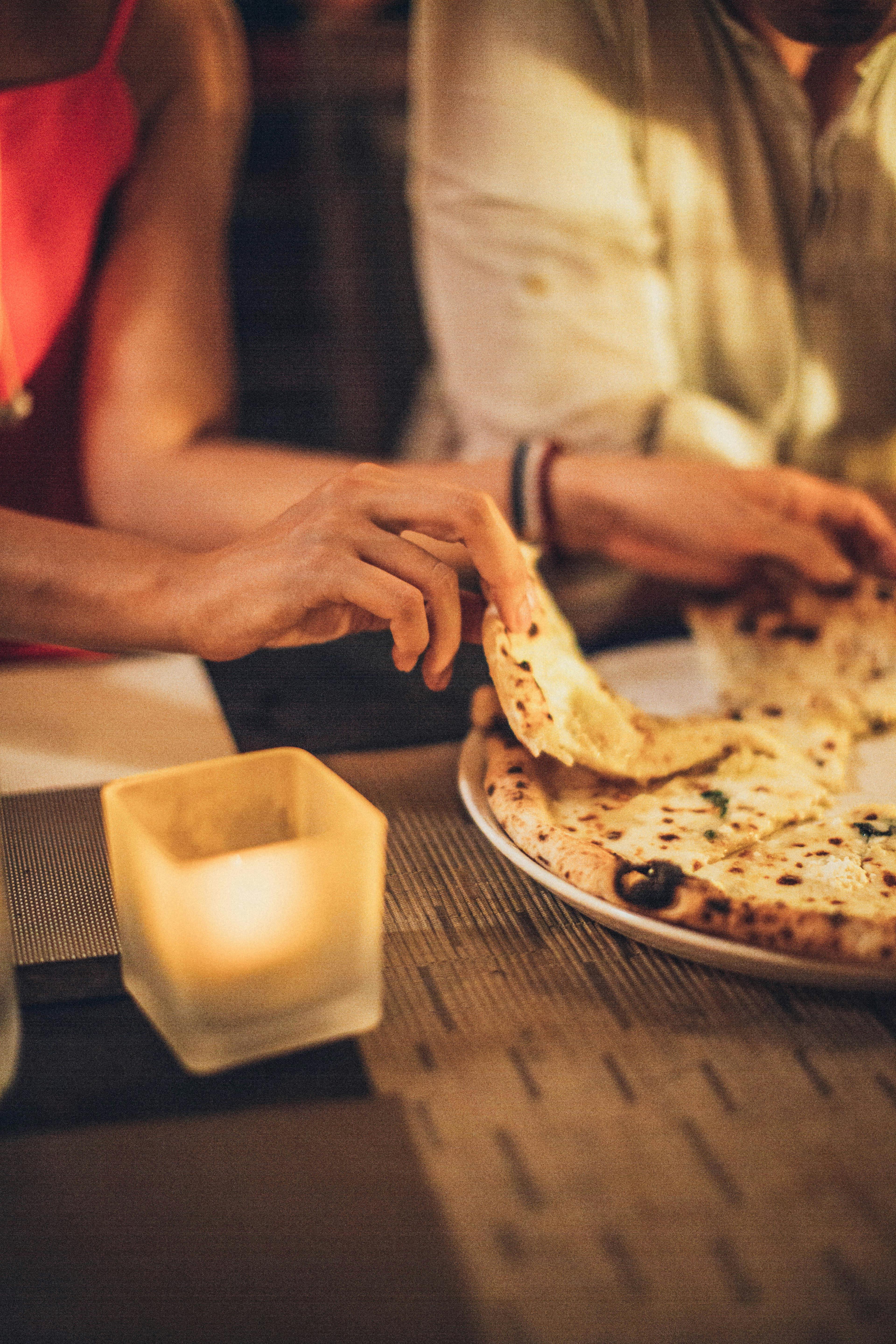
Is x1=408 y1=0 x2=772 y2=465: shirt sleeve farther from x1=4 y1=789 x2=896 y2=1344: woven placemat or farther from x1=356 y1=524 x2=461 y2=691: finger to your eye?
x1=4 y1=789 x2=896 y2=1344: woven placemat

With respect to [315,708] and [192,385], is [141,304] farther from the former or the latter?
[315,708]

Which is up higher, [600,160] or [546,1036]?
[600,160]

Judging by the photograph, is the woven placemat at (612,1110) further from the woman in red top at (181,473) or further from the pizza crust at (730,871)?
the woman in red top at (181,473)

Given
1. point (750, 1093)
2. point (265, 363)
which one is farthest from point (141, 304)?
point (265, 363)

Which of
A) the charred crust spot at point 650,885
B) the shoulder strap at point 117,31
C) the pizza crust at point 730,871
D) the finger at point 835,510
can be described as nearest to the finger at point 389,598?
the pizza crust at point 730,871

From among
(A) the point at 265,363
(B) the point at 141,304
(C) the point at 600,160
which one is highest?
(C) the point at 600,160

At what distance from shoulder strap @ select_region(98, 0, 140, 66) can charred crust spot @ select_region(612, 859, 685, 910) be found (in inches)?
45.9

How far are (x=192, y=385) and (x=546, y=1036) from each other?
1.19 metres

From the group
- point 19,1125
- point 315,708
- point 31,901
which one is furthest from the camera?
point 315,708

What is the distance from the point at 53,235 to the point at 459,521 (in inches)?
33.4

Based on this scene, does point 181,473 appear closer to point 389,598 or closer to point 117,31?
point 117,31

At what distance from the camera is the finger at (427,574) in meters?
0.79

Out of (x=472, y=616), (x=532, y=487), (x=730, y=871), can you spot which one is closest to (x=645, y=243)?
(x=532, y=487)

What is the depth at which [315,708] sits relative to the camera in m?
1.08
